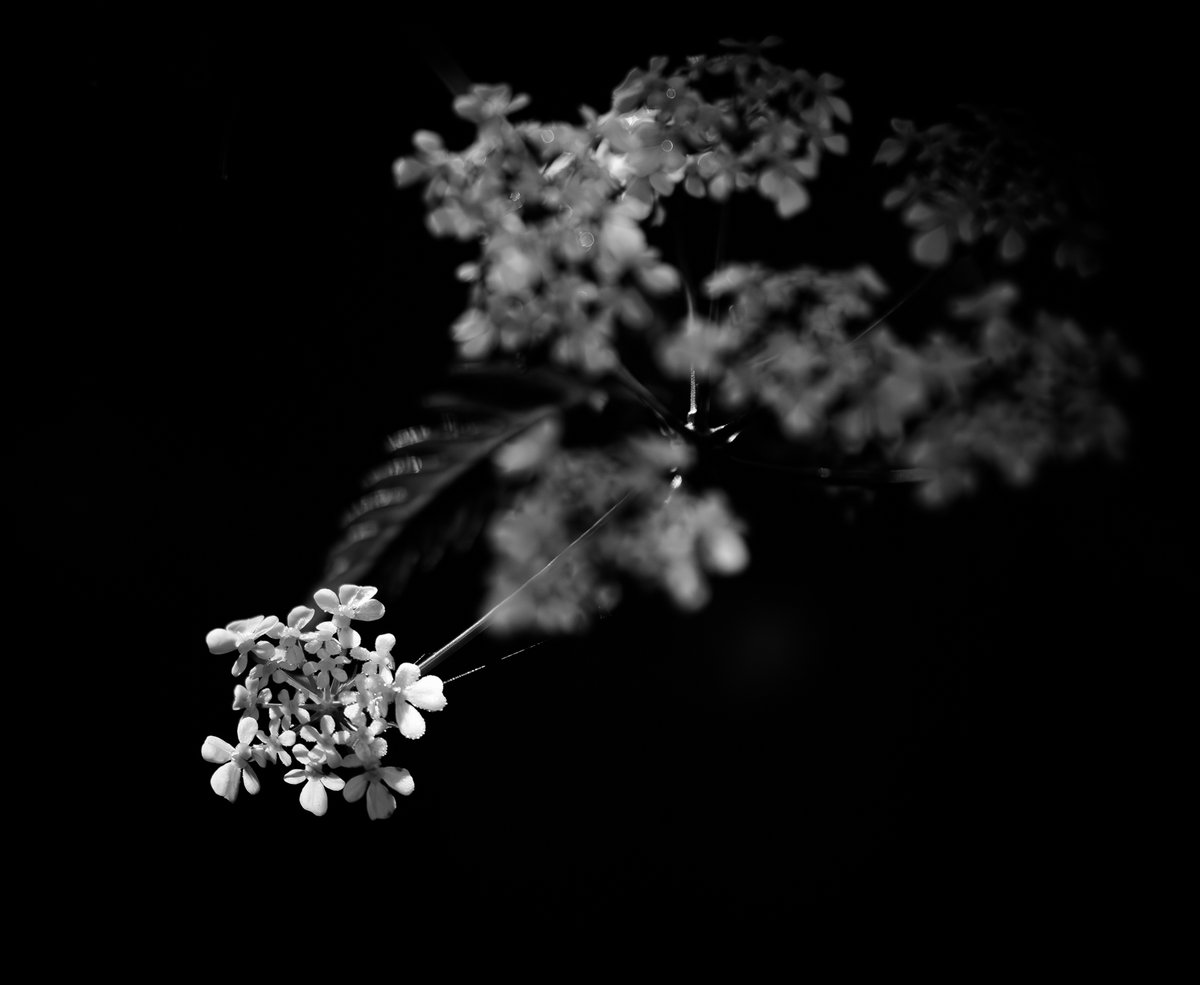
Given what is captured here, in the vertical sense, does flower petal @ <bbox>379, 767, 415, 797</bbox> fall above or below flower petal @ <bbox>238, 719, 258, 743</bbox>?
below

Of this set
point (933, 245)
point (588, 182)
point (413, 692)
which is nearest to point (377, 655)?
point (413, 692)

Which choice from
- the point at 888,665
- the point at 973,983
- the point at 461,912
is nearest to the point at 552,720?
the point at 461,912

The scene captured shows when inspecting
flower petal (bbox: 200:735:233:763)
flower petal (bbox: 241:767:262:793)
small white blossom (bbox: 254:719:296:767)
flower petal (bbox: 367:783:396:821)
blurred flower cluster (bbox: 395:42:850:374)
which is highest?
blurred flower cluster (bbox: 395:42:850:374)

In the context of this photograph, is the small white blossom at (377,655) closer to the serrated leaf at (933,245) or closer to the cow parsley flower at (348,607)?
the cow parsley flower at (348,607)

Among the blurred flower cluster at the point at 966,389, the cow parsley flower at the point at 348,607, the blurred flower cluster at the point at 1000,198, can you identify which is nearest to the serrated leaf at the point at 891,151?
the blurred flower cluster at the point at 1000,198

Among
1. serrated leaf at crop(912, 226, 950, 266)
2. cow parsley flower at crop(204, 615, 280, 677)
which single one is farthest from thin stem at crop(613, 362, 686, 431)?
cow parsley flower at crop(204, 615, 280, 677)

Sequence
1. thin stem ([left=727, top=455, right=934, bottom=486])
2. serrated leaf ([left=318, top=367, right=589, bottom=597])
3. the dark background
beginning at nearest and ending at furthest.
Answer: thin stem ([left=727, top=455, right=934, bottom=486]) < serrated leaf ([left=318, top=367, right=589, bottom=597]) < the dark background

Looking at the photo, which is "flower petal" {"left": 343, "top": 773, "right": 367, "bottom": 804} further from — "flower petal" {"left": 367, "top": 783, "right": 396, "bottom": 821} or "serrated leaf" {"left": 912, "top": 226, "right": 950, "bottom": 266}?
"serrated leaf" {"left": 912, "top": 226, "right": 950, "bottom": 266}

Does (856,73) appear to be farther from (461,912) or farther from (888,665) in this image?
(461,912)

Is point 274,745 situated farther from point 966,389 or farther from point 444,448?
point 966,389
